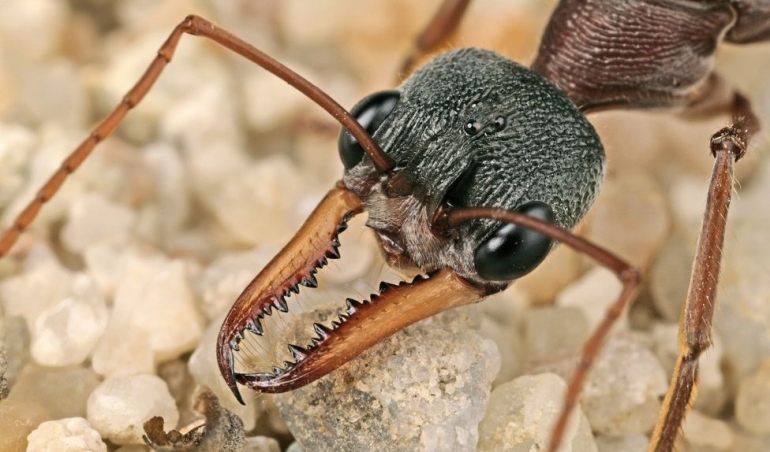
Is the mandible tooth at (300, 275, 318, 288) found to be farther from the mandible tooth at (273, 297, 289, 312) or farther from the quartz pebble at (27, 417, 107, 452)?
the quartz pebble at (27, 417, 107, 452)

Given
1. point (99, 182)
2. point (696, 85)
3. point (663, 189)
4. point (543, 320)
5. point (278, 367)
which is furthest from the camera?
point (663, 189)

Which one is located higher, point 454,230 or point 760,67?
point 760,67

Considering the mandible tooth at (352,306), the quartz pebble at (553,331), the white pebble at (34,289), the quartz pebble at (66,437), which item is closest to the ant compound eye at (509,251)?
the mandible tooth at (352,306)

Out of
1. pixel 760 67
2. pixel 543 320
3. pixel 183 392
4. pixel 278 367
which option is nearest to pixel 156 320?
pixel 183 392

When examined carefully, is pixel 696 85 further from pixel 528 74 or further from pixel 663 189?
pixel 528 74

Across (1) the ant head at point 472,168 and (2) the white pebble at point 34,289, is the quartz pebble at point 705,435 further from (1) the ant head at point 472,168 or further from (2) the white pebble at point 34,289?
(2) the white pebble at point 34,289

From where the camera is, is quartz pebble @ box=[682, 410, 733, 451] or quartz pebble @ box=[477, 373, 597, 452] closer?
quartz pebble @ box=[477, 373, 597, 452]

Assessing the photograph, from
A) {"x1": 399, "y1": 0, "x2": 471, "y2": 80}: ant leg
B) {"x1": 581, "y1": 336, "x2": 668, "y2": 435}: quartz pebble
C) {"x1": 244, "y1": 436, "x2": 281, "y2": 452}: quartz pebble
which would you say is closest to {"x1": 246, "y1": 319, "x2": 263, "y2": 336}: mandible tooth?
{"x1": 244, "y1": 436, "x2": 281, "y2": 452}: quartz pebble
